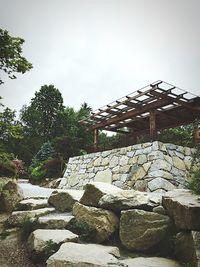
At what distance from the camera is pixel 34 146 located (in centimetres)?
2803

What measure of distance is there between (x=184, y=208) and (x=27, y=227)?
323 cm

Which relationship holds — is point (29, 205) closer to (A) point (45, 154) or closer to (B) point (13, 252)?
(B) point (13, 252)

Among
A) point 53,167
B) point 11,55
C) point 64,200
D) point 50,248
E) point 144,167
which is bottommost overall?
point 50,248

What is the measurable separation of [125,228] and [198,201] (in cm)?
139

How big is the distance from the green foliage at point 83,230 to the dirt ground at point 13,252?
3.24 ft

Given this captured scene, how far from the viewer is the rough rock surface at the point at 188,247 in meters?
3.62

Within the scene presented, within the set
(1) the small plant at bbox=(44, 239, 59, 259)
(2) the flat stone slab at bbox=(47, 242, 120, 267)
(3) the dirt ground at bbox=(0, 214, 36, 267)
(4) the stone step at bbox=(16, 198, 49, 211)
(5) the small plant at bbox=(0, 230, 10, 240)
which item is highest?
(4) the stone step at bbox=(16, 198, 49, 211)

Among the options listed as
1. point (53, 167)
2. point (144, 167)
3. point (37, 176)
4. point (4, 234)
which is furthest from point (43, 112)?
point (4, 234)

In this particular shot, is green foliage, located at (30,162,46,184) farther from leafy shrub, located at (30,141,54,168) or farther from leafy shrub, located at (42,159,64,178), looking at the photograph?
leafy shrub, located at (30,141,54,168)

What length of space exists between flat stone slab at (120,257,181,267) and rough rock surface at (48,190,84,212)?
112 inches

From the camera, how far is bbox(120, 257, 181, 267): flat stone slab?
3.51 metres

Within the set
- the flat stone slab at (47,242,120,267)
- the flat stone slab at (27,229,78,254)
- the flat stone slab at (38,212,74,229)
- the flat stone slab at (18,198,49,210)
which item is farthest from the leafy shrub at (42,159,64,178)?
the flat stone slab at (47,242,120,267)

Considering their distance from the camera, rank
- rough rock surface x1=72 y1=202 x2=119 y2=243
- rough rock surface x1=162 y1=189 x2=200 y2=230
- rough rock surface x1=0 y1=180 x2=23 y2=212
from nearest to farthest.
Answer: rough rock surface x1=162 y1=189 x2=200 y2=230, rough rock surface x1=72 y1=202 x2=119 y2=243, rough rock surface x1=0 y1=180 x2=23 y2=212

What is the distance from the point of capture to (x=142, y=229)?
4.34m
